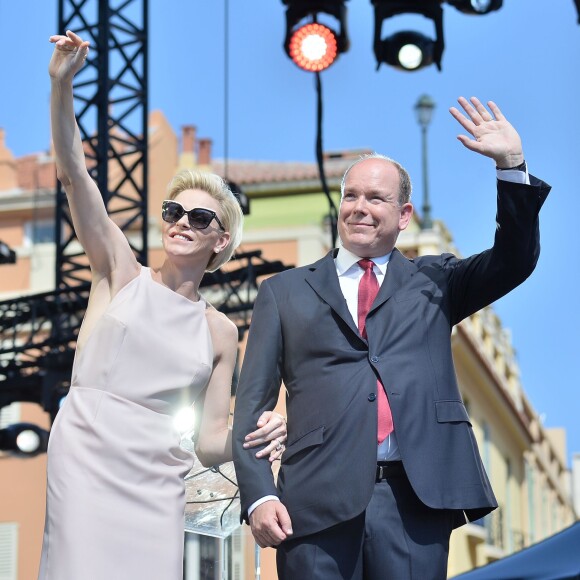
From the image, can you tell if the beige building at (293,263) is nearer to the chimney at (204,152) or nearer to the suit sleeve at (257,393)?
the chimney at (204,152)

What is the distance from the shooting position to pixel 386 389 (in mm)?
3678

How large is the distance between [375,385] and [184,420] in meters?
0.78

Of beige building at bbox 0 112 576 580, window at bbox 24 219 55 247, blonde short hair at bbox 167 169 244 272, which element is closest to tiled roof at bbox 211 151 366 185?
beige building at bbox 0 112 576 580

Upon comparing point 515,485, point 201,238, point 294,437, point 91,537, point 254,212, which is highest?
point 201,238

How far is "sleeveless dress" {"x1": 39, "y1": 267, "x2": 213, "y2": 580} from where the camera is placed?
149 inches

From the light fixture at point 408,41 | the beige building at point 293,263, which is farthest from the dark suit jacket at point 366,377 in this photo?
the beige building at point 293,263

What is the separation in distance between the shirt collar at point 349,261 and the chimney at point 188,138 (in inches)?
1433

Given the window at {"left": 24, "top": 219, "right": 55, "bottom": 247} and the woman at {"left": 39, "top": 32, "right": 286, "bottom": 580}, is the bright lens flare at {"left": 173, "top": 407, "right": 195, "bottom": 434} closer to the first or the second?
the woman at {"left": 39, "top": 32, "right": 286, "bottom": 580}

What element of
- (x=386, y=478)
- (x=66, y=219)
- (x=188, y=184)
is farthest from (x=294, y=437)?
(x=66, y=219)

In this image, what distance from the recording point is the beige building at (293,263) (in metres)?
25.9

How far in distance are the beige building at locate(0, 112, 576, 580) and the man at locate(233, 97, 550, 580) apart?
17.3 metres

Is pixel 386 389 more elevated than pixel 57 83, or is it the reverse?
pixel 57 83

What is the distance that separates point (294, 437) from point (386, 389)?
28 centimetres

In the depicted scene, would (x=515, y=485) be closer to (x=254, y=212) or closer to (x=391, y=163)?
(x=254, y=212)
